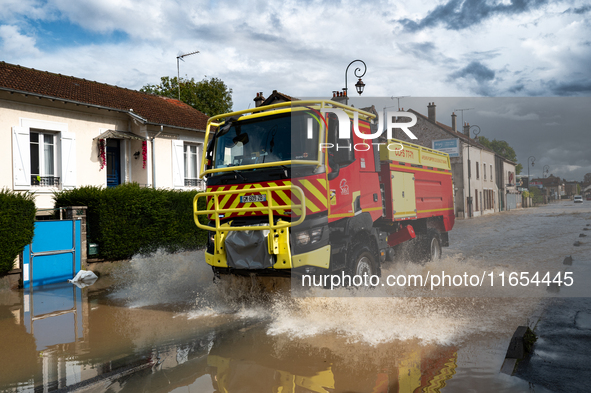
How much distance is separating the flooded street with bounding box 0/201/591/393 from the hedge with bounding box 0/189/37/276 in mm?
848

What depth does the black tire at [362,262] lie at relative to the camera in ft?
21.6

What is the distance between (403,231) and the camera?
881 cm

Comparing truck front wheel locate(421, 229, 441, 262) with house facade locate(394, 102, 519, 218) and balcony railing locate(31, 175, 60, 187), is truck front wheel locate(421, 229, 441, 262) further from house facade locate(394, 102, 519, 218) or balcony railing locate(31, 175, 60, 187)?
house facade locate(394, 102, 519, 218)

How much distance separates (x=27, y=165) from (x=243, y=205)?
995 cm

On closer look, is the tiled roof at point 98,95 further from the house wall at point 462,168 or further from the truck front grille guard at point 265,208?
the house wall at point 462,168

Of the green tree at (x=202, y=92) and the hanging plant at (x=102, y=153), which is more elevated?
the green tree at (x=202, y=92)

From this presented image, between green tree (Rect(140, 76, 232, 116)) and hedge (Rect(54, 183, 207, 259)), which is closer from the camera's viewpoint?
hedge (Rect(54, 183, 207, 259))

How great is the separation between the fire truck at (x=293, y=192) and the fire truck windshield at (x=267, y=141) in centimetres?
2

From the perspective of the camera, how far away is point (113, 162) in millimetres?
16578

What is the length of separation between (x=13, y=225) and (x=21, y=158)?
4.68m

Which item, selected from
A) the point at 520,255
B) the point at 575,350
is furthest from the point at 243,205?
the point at 520,255

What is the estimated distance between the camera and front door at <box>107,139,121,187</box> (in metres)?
16.4

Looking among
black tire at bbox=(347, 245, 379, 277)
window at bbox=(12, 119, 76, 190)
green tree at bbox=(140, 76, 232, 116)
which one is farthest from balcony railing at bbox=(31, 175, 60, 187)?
green tree at bbox=(140, 76, 232, 116)

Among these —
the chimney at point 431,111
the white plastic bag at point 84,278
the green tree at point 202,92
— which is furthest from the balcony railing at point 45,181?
the chimney at point 431,111
